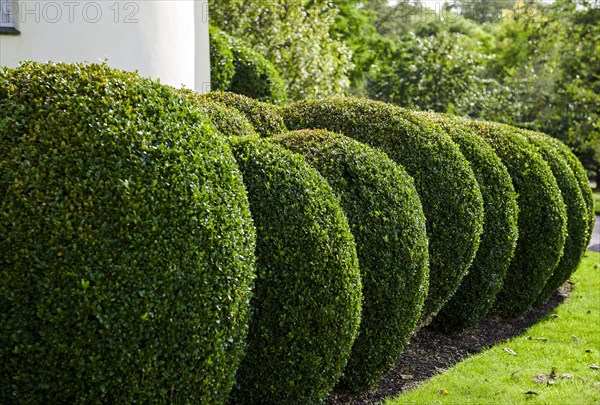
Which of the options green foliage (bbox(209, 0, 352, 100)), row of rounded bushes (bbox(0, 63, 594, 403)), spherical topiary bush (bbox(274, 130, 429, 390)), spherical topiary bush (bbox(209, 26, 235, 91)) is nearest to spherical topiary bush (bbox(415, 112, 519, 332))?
row of rounded bushes (bbox(0, 63, 594, 403))

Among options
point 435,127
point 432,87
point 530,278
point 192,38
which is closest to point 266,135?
point 435,127

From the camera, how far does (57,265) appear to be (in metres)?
3.08

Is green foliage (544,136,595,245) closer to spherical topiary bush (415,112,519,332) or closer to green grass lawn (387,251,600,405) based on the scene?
green grass lawn (387,251,600,405)

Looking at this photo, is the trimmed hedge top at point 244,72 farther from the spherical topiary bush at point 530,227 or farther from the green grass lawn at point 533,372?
the green grass lawn at point 533,372

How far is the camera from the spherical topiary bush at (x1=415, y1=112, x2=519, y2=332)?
6488 mm

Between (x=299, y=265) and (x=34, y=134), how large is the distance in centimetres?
166

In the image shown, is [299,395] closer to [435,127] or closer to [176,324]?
[176,324]

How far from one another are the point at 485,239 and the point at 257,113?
95.0 inches

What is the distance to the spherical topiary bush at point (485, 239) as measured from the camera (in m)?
6.49

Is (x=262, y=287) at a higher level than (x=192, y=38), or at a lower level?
lower

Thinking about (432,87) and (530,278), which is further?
(432,87)

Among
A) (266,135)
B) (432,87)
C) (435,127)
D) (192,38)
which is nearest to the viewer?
(266,135)

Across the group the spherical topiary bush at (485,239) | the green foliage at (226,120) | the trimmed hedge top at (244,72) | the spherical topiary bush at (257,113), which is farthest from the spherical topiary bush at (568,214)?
the trimmed hedge top at (244,72)

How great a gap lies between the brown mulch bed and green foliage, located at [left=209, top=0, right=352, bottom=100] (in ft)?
30.1
